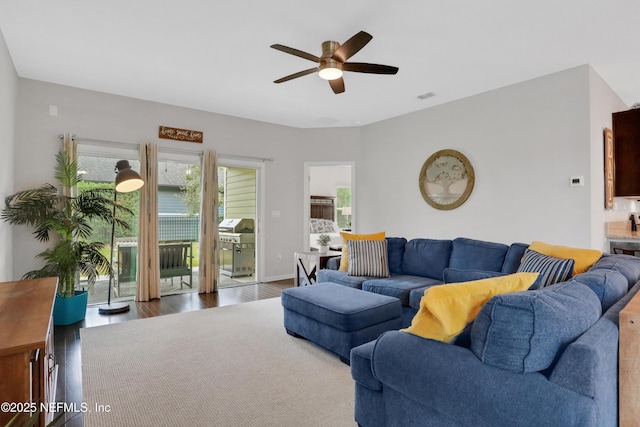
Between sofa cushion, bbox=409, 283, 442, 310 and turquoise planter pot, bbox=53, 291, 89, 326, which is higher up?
sofa cushion, bbox=409, 283, 442, 310

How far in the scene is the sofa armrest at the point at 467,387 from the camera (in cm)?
108

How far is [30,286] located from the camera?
7.50ft

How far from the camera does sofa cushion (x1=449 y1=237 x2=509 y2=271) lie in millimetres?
3385

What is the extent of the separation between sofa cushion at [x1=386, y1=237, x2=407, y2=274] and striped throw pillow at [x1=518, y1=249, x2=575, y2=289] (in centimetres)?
162

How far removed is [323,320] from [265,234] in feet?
11.8

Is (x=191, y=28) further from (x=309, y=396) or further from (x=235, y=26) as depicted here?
(x=309, y=396)

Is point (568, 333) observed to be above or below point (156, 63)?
below

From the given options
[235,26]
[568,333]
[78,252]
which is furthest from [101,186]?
[568,333]

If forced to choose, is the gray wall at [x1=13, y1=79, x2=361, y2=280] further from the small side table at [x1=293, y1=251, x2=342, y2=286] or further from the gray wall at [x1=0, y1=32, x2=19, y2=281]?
the small side table at [x1=293, y1=251, x2=342, y2=286]

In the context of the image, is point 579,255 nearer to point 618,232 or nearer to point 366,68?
point 366,68

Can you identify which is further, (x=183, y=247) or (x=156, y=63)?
(x=183, y=247)

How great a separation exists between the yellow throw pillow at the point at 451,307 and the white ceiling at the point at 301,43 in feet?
7.81

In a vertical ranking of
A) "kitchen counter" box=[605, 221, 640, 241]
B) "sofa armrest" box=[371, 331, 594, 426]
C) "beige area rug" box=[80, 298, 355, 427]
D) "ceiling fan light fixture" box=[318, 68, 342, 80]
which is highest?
"ceiling fan light fixture" box=[318, 68, 342, 80]

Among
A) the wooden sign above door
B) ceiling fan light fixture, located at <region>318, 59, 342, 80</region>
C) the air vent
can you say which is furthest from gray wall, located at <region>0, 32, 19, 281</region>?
the air vent
